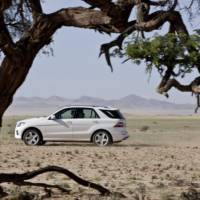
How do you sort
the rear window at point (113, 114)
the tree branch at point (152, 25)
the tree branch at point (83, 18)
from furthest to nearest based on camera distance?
1. the rear window at point (113, 114)
2. the tree branch at point (83, 18)
3. the tree branch at point (152, 25)

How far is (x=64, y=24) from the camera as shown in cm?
1309

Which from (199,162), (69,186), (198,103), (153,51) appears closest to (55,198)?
(69,186)

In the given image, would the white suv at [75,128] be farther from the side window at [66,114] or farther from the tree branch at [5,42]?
the tree branch at [5,42]

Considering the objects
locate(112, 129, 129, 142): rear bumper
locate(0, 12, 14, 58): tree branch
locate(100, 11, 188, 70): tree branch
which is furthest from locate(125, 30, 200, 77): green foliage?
locate(112, 129, 129, 142): rear bumper

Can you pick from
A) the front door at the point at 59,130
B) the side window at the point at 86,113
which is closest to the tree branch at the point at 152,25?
the front door at the point at 59,130

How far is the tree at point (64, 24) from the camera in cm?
1231

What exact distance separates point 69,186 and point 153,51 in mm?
3504

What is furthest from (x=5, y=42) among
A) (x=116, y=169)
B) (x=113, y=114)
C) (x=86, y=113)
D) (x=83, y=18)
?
(x=86, y=113)

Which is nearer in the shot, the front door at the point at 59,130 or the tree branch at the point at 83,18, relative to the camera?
the tree branch at the point at 83,18

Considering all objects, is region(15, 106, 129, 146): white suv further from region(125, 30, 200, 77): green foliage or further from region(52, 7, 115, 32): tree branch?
region(52, 7, 115, 32): tree branch

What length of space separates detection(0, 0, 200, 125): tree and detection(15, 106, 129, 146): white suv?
61.8 feet

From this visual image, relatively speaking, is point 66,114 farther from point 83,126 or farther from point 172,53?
point 172,53

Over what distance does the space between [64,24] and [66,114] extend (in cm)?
2032

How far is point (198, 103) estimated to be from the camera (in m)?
11.1
